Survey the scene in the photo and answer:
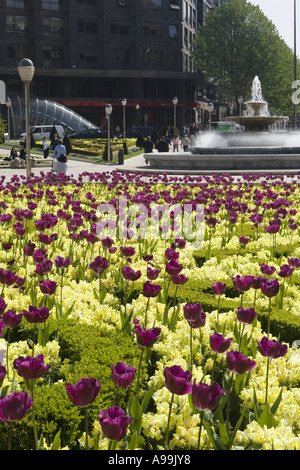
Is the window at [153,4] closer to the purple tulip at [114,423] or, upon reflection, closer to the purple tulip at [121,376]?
the purple tulip at [121,376]

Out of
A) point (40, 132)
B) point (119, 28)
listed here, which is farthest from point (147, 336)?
point (119, 28)

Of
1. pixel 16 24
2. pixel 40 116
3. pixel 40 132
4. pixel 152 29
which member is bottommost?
pixel 40 132

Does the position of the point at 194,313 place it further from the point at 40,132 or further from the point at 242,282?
the point at 40,132

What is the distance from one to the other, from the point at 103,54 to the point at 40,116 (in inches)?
727

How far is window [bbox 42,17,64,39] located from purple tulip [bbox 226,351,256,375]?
218 feet

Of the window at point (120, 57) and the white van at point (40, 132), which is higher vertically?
the window at point (120, 57)

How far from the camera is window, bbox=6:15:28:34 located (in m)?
63.9

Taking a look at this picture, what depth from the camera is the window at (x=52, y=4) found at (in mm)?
64500

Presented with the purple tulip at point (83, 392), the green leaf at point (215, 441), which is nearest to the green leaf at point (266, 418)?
the green leaf at point (215, 441)

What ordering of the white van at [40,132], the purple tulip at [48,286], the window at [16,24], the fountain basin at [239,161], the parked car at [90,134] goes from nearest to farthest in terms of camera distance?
1. the purple tulip at [48,286]
2. the fountain basin at [239,161]
3. the white van at [40,132]
4. the parked car at [90,134]
5. the window at [16,24]

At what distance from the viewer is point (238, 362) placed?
275 centimetres

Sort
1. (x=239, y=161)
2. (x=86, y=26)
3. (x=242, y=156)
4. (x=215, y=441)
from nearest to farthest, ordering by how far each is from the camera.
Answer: (x=215, y=441) → (x=242, y=156) → (x=239, y=161) → (x=86, y=26)

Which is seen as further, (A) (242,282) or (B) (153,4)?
(B) (153,4)
